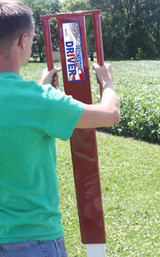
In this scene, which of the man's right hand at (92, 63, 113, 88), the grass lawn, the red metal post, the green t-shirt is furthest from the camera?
the grass lawn

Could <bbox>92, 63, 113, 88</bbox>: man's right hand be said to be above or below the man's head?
below

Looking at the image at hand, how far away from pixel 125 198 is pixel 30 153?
3.62 m

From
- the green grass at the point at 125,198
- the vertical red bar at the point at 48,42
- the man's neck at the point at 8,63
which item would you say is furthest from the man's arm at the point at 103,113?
the green grass at the point at 125,198

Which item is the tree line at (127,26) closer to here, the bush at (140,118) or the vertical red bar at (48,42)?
the bush at (140,118)

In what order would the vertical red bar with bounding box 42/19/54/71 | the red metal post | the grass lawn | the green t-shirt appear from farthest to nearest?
the grass lawn
the vertical red bar with bounding box 42/19/54/71
the red metal post
the green t-shirt

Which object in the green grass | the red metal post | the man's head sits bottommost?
the green grass

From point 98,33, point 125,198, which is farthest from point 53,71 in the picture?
point 125,198

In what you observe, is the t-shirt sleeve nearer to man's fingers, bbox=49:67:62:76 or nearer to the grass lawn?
man's fingers, bbox=49:67:62:76

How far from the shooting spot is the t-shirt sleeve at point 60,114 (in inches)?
46.6

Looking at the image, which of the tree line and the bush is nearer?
the bush

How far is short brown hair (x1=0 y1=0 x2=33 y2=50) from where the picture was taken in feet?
3.93

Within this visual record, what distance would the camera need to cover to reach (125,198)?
15.2ft

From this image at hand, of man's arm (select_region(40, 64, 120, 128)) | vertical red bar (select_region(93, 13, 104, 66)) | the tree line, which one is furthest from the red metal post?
the tree line

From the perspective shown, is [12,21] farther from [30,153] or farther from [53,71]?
[53,71]
